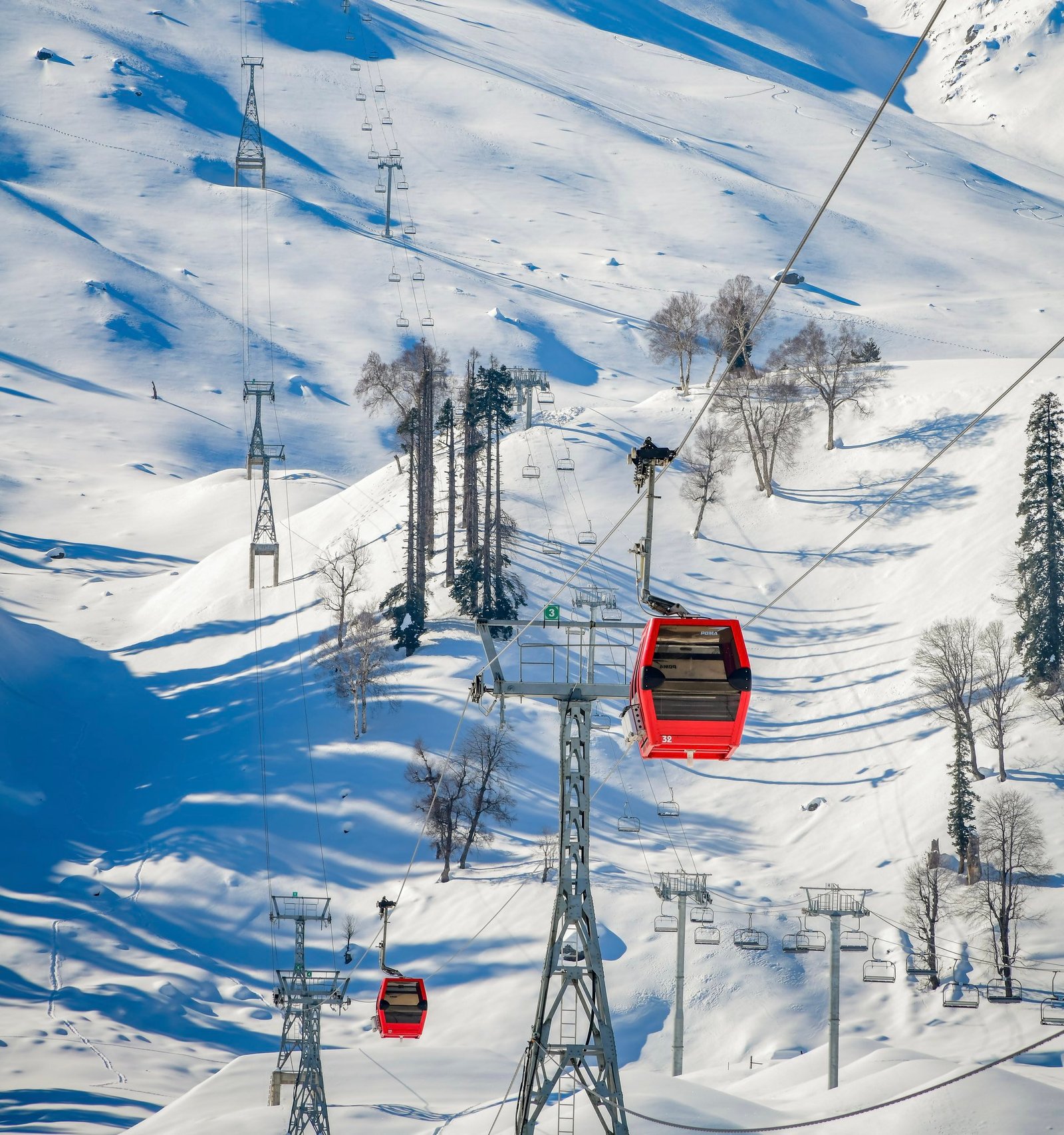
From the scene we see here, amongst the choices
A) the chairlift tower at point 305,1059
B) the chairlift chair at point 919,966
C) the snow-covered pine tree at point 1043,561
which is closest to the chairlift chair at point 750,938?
the chairlift chair at point 919,966

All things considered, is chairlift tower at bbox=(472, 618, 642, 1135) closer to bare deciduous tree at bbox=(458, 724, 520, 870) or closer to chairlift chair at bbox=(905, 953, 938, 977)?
chairlift chair at bbox=(905, 953, 938, 977)

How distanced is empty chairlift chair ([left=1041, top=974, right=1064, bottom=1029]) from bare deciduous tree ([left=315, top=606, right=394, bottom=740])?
26.3m

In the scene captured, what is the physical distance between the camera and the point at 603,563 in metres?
69.9

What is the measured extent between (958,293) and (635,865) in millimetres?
97154

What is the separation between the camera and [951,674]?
52844 millimetres

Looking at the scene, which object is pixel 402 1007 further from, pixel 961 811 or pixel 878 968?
pixel 961 811

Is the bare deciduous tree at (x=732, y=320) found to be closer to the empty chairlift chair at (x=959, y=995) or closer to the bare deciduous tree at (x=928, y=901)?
the bare deciduous tree at (x=928, y=901)

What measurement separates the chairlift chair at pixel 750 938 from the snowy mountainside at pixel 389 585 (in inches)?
23.3

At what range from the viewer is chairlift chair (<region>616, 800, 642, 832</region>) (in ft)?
173

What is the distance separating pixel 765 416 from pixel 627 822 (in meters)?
29.7

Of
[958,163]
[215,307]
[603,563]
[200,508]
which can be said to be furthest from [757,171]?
[603,563]

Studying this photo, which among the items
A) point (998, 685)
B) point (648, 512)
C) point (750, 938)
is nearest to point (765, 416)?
point (998, 685)

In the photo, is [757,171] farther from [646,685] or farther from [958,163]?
[646,685]

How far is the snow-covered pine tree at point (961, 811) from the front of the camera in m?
48.1
